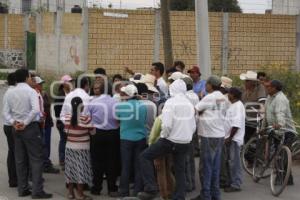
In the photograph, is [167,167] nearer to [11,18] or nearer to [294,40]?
[294,40]

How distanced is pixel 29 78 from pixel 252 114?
4.20m

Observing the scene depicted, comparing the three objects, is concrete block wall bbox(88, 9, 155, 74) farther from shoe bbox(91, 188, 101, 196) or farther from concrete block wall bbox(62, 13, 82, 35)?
shoe bbox(91, 188, 101, 196)

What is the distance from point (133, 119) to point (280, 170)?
8.12 ft

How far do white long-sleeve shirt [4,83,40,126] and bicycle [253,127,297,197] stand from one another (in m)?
3.75

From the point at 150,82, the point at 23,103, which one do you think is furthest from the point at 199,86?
the point at 23,103

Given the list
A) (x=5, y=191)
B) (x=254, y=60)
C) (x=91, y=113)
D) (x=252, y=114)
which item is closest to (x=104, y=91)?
(x=91, y=113)

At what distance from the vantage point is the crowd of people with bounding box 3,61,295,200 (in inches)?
358

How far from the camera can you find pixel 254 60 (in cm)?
2458

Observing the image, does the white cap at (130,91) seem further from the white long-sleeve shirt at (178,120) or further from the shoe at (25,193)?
the shoe at (25,193)

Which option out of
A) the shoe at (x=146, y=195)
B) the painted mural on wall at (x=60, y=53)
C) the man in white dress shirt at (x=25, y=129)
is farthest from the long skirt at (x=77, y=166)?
the painted mural on wall at (x=60, y=53)

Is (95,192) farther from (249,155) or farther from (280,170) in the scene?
(249,155)

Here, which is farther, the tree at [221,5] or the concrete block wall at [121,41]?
the tree at [221,5]

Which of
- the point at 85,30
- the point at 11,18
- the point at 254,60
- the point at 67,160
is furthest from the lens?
the point at 11,18

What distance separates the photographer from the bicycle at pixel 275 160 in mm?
9953
